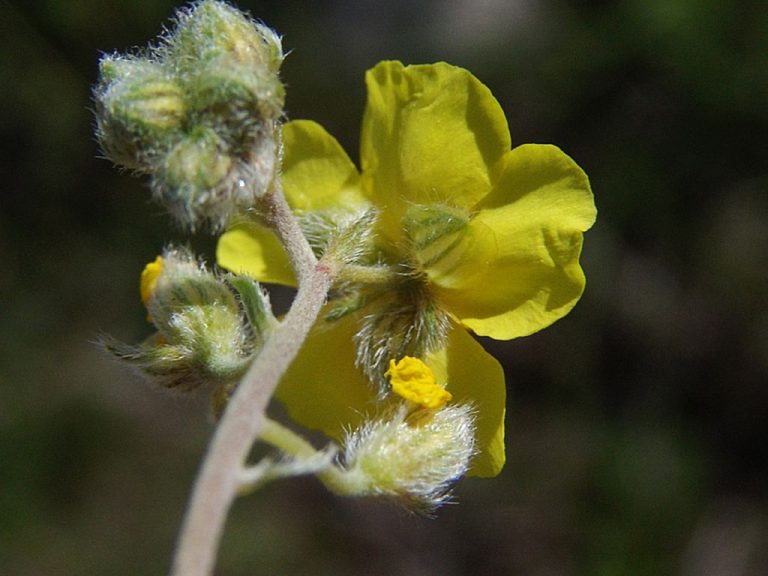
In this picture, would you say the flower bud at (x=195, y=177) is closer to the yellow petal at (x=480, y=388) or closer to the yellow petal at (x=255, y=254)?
the yellow petal at (x=255, y=254)

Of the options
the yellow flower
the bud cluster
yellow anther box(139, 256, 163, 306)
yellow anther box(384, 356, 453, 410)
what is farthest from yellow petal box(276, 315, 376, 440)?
the bud cluster

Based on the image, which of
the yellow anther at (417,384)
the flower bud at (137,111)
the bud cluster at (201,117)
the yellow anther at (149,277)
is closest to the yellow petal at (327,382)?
the yellow anther at (417,384)

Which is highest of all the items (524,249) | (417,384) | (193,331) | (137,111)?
(137,111)

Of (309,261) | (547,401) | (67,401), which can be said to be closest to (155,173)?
(309,261)

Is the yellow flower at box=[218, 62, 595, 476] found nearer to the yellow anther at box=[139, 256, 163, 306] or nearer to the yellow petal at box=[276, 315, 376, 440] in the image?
the yellow petal at box=[276, 315, 376, 440]

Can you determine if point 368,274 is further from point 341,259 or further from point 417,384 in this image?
point 417,384

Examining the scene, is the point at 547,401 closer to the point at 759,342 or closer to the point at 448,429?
the point at 759,342

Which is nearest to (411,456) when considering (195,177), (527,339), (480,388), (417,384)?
(417,384)
